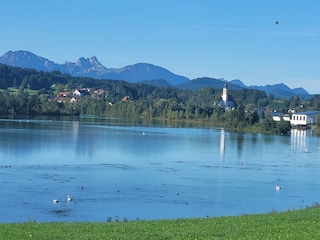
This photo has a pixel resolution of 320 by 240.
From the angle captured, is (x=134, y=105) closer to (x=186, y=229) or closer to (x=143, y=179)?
(x=143, y=179)

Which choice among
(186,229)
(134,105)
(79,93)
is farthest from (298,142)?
(79,93)

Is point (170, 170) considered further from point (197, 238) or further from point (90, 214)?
point (197, 238)

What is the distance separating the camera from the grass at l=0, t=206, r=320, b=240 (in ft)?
36.6

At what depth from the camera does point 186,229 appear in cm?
1254

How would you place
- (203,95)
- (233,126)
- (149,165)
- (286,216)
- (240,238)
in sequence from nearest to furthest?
(240,238) < (286,216) < (149,165) < (233,126) < (203,95)

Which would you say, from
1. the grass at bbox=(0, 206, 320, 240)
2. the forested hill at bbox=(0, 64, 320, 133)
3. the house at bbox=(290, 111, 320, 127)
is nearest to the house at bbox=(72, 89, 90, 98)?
the forested hill at bbox=(0, 64, 320, 133)

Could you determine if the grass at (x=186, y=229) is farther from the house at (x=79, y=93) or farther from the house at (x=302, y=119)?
the house at (x=79, y=93)

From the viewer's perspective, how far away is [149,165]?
3700cm

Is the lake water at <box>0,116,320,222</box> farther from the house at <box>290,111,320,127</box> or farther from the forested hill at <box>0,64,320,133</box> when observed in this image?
the house at <box>290,111,320,127</box>

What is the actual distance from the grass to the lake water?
223 inches

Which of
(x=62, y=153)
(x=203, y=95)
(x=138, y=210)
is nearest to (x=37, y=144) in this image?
(x=62, y=153)

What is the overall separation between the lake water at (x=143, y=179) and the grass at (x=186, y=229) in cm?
566

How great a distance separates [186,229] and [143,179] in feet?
57.4

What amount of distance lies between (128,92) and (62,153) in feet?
459
